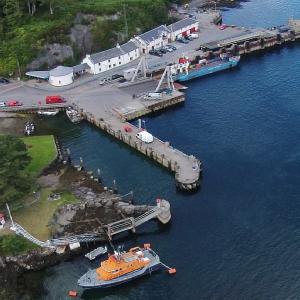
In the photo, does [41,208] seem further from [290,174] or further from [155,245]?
[290,174]

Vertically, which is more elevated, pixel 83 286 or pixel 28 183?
pixel 28 183

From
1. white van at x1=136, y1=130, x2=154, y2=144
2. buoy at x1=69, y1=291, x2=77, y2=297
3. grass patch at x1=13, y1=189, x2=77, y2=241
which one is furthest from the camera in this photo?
white van at x1=136, y1=130, x2=154, y2=144

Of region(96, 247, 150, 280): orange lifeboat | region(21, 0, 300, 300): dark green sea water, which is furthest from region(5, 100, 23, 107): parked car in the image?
region(96, 247, 150, 280): orange lifeboat

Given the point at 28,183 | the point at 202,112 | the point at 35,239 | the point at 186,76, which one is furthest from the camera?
the point at 186,76

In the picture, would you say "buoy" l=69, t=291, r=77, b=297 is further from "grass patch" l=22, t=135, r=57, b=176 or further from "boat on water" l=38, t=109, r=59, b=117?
"boat on water" l=38, t=109, r=59, b=117

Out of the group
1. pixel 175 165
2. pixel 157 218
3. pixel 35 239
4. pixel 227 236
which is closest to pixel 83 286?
pixel 35 239

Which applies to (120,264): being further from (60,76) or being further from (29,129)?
(60,76)

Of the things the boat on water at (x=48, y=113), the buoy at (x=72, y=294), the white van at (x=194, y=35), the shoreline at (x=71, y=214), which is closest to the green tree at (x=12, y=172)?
the shoreline at (x=71, y=214)

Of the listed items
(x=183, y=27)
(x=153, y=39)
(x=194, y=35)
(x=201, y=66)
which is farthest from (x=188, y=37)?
(x=201, y=66)
